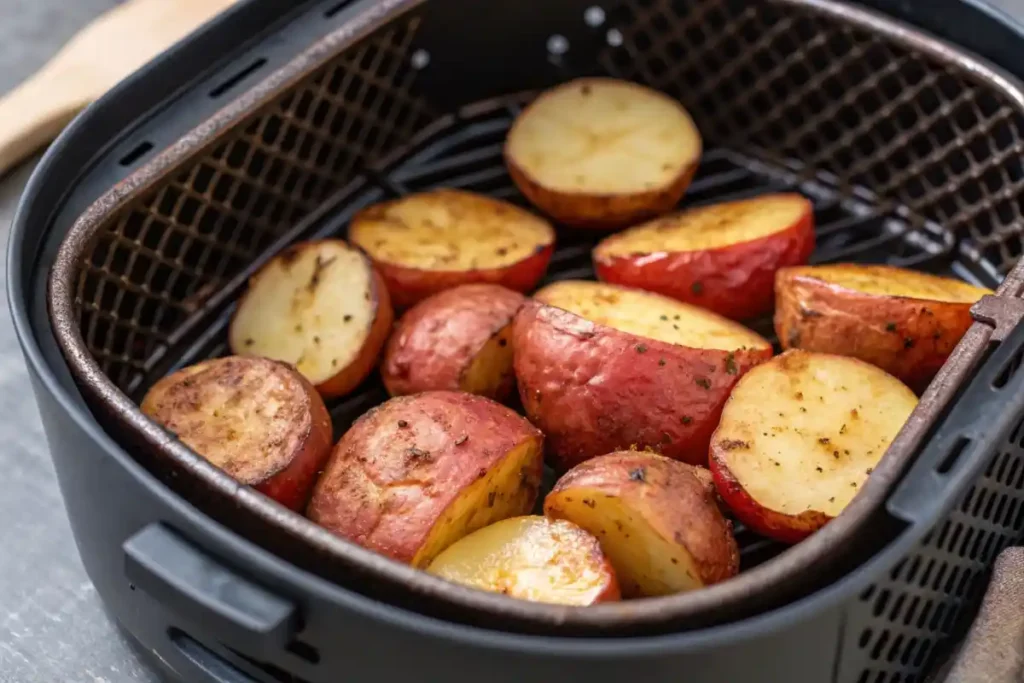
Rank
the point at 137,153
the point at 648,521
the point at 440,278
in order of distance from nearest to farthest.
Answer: the point at 648,521
the point at 137,153
the point at 440,278

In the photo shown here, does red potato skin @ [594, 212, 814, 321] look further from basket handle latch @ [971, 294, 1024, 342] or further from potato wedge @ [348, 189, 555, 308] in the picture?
basket handle latch @ [971, 294, 1024, 342]

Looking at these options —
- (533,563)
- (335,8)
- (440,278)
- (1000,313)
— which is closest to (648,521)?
(533,563)

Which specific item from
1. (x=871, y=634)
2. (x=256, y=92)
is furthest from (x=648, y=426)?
(x=256, y=92)

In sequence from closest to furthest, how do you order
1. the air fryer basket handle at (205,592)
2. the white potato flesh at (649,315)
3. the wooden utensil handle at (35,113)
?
the air fryer basket handle at (205,592), the white potato flesh at (649,315), the wooden utensil handle at (35,113)

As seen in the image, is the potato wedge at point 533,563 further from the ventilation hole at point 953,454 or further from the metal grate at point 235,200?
the metal grate at point 235,200

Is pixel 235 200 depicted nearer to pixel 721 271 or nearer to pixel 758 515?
pixel 721 271

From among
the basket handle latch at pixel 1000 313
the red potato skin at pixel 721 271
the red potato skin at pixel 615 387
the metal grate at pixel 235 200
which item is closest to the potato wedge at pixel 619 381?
the red potato skin at pixel 615 387

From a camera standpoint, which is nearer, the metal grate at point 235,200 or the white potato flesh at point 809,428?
the white potato flesh at point 809,428

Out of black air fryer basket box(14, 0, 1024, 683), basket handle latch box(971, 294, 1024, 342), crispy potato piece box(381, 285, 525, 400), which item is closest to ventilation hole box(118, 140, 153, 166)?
black air fryer basket box(14, 0, 1024, 683)
